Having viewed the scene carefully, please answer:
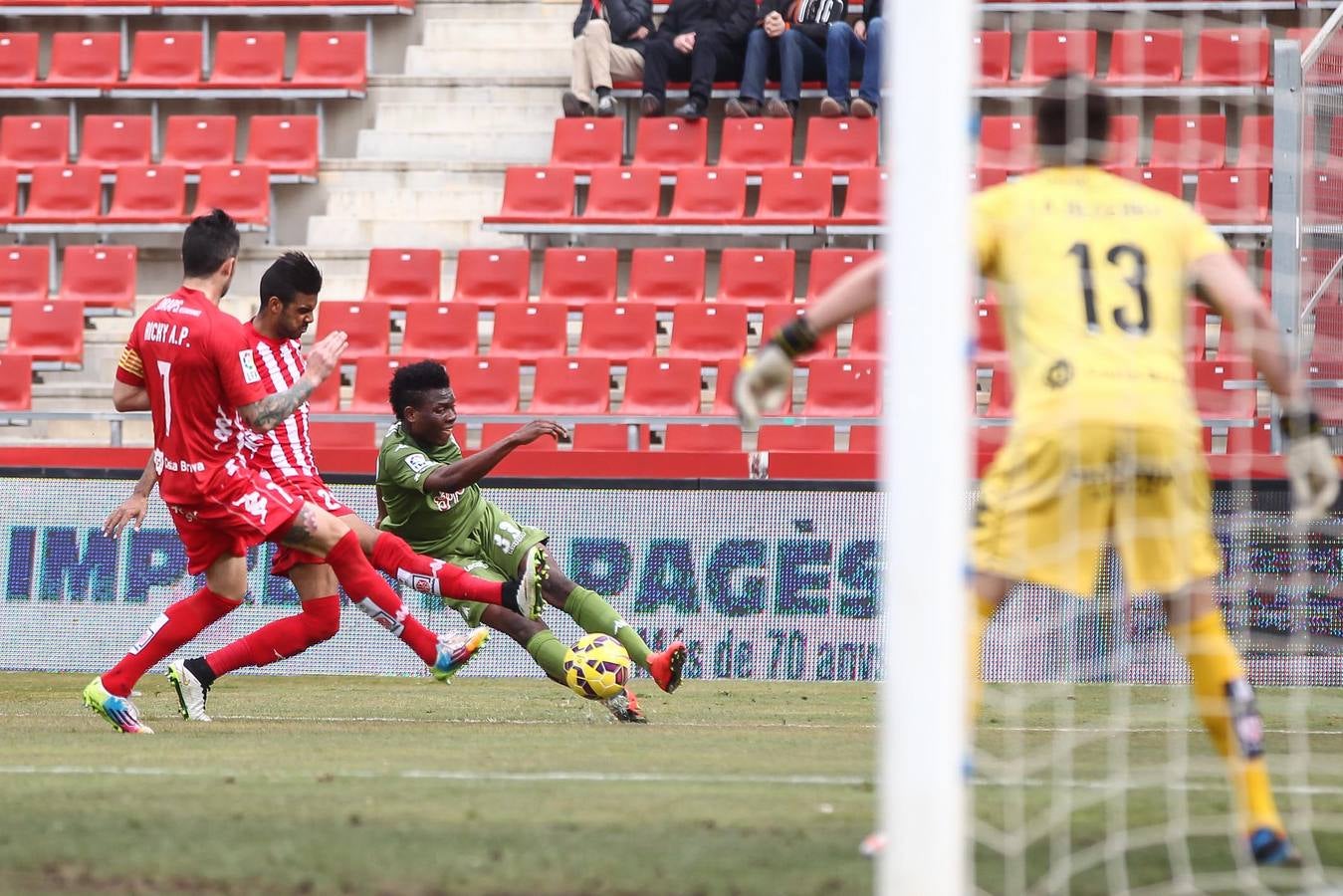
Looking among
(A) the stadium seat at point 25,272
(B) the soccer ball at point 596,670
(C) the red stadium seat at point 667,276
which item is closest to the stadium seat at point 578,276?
(C) the red stadium seat at point 667,276

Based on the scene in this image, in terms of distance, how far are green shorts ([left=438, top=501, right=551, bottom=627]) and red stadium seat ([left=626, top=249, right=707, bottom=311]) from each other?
6779mm

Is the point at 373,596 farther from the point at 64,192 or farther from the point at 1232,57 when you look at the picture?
the point at 1232,57

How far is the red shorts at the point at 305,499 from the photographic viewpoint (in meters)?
7.58

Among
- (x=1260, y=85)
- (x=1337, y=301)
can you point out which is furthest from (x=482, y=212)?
(x=1337, y=301)

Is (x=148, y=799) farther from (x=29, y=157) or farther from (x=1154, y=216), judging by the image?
(x=29, y=157)

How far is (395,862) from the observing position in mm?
4016

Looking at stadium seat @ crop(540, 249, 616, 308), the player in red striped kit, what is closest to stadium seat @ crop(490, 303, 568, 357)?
stadium seat @ crop(540, 249, 616, 308)

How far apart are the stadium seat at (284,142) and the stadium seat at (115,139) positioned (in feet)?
3.69

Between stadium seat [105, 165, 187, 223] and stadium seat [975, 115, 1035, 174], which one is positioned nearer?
stadium seat [975, 115, 1035, 174]

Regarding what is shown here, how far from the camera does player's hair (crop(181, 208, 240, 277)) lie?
22.8 ft

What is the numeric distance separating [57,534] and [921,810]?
8.68m

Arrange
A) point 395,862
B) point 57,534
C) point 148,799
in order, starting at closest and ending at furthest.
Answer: point 395,862
point 148,799
point 57,534

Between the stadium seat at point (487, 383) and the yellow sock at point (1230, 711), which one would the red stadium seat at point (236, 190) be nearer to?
the stadium seat at point (487, 383)

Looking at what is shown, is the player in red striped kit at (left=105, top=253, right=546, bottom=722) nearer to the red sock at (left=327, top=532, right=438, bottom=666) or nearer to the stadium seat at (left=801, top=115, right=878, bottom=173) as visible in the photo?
the red sock at (left=327, top=532, right=438, bottom=666)
